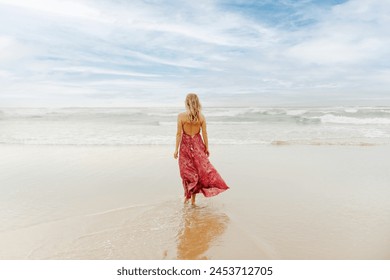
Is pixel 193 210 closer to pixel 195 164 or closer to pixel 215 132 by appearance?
pixel 195 164

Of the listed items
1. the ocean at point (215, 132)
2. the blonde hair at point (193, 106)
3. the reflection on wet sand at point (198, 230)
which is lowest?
the reflection on wet sand at point (198, 230)

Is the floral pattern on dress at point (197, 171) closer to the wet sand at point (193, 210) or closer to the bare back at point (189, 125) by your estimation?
the bare back at point (189, 125)

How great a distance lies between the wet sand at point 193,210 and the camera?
366cm

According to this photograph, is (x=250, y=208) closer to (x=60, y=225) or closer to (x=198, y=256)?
(x=198, y=256)

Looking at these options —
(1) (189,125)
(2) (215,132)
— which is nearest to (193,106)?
(1) (189,125)

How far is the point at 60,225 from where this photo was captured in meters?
4.42

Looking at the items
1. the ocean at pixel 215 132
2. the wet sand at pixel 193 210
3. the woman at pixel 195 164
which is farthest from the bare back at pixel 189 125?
the ocean at pixel 215 132

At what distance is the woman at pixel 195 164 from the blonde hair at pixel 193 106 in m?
0.09

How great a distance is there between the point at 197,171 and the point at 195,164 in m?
0.12

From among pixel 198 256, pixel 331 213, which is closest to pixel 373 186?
pixel 331 213

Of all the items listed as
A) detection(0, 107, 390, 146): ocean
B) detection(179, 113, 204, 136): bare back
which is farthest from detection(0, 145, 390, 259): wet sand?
detection(0, 107, 390, 146): ocean

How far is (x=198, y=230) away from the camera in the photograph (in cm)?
420

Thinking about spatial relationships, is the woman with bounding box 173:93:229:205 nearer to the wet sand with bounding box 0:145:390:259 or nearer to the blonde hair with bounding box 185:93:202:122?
the blonde hair with bounding box 185:93:202:122
